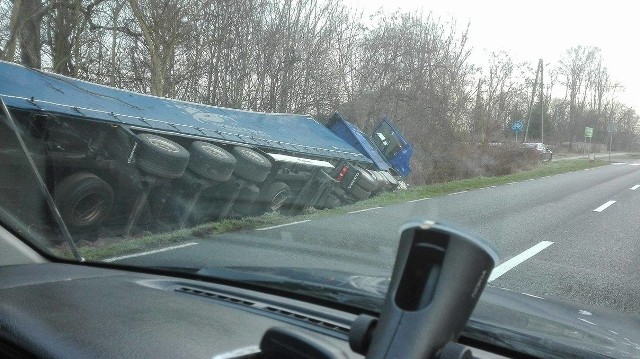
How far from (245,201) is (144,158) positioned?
2.40m

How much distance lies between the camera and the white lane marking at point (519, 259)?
7.04 meters

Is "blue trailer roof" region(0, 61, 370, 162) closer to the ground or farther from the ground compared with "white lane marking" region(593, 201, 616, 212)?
farther from the ground

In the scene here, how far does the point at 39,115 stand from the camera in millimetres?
8875

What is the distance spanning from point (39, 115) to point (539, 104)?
36792 millimetres

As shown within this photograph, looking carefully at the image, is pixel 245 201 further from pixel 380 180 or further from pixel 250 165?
pixel 380 180

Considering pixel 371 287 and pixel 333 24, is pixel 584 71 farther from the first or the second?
pixel 371 287

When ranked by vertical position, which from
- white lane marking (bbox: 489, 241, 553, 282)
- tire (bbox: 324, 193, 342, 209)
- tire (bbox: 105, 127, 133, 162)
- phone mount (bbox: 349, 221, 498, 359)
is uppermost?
phone mount (bbox: 349, 221, 498, 359)

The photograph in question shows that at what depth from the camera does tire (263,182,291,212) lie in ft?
39.8

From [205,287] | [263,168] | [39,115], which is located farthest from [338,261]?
[263,168]

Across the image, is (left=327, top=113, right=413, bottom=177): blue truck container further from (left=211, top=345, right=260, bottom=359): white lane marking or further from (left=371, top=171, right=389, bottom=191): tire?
(left=211, top=345, right=260, bottom=359): white lane marking

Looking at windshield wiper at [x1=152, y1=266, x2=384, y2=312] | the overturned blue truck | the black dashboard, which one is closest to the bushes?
the overturned blue truck

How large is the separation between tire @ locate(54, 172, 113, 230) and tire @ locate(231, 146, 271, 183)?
2.58m

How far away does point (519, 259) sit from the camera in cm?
797

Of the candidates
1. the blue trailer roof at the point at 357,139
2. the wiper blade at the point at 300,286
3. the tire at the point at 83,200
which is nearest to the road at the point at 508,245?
the wiper blade at the point at 300,286
